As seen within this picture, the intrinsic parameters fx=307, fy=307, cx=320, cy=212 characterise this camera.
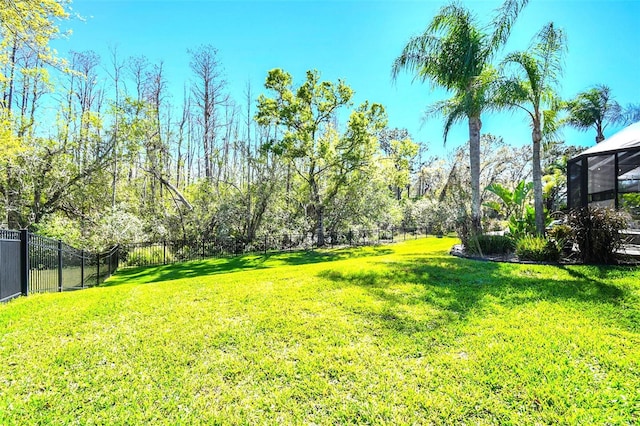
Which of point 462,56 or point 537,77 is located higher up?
point 462,56

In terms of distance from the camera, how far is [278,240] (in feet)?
54.6

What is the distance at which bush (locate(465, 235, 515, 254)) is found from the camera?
8422 mm

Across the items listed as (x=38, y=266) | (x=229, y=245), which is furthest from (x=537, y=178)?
(x=229, y=245)

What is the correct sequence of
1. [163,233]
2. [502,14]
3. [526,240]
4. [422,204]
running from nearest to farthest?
[526,240] < [502,14] < [163,233] < [422,204]

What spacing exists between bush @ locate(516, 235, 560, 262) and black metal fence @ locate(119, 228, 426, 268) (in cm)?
1082

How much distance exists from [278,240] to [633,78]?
19591 millimetres

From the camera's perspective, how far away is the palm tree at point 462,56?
355 inches

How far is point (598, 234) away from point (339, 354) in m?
6.10

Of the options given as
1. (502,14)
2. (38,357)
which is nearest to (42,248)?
(38,357)

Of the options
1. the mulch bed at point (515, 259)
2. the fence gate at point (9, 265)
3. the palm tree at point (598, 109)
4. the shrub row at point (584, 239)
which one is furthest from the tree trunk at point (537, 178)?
the palm tree at point (598, 109)

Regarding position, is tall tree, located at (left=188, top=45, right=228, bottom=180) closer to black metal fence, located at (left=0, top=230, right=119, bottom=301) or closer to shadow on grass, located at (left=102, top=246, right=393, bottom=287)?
shadow on grass, located at (left=102, top=246, right=393, bottom=287)

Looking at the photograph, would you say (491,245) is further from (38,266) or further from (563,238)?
(38,266)

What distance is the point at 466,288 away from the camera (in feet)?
17.4

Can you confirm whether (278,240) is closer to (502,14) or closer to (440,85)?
(440,85)
